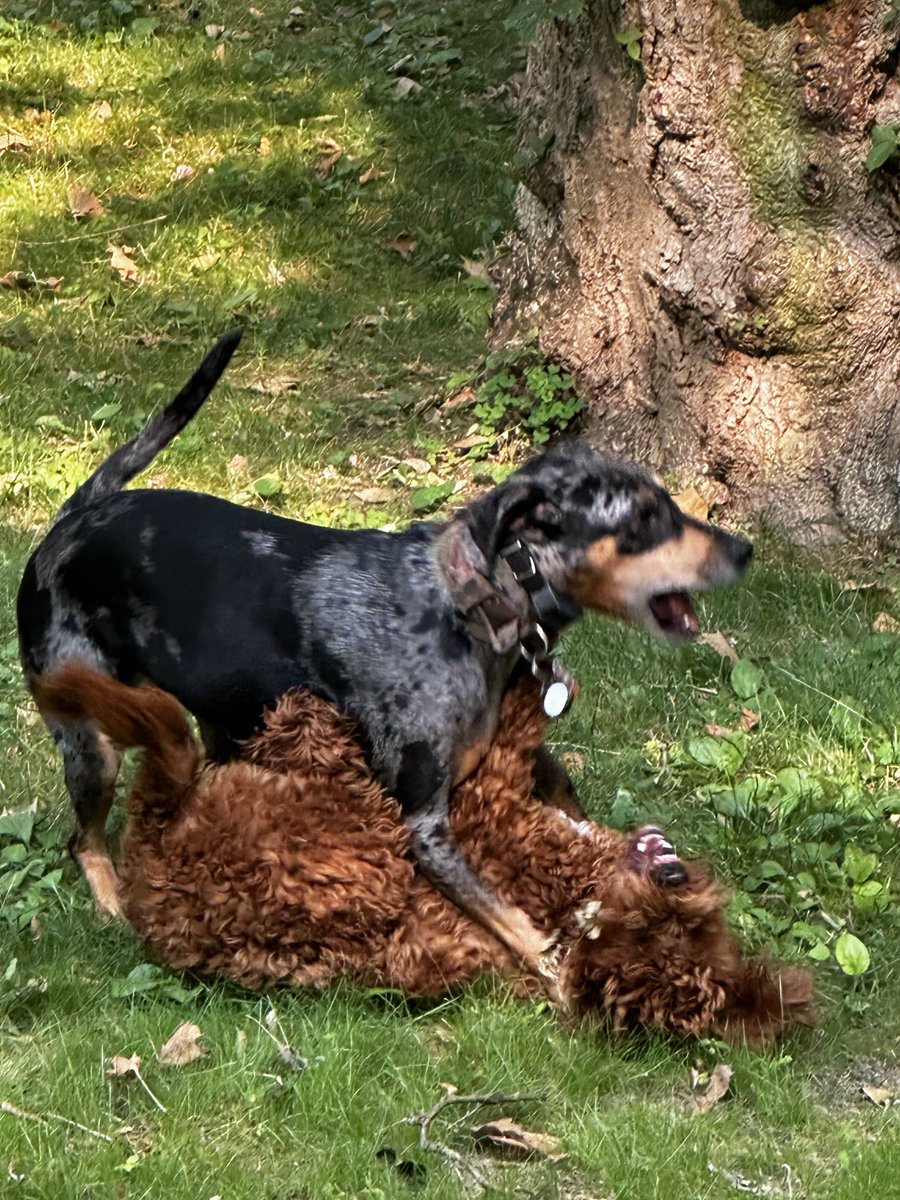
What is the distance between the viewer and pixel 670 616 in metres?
4.24

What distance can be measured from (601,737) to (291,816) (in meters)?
1.59

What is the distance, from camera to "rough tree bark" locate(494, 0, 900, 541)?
5898 millimetres

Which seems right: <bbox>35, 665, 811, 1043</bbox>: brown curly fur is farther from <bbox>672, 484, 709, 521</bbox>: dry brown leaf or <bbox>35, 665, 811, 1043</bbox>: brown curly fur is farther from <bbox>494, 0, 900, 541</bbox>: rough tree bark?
<bbox>494, 0, 900, 541</bbox>: rough tree bark

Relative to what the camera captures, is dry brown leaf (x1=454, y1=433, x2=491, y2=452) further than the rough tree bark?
Yes

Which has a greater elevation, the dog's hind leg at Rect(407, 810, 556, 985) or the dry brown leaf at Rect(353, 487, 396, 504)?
the dog's hind leg at Rect(407, 810, 556, 985)

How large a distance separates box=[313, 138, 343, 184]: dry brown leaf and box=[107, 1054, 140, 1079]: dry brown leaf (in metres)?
6.84

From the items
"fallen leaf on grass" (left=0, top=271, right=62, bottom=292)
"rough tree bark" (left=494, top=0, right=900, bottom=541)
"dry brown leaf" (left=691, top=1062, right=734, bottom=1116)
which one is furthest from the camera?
"fallen leaf on grass" (left=0, top=271, right=62, bottom=292)

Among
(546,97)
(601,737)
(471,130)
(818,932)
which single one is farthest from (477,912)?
(471,130)

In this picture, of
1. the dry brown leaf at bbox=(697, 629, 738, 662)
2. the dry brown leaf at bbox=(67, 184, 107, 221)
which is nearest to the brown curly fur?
the dry brown leaf at bbox=(697, 629, 738, 662)

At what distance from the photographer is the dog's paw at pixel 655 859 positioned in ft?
12.3

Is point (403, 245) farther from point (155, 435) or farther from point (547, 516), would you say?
point (547, 516)

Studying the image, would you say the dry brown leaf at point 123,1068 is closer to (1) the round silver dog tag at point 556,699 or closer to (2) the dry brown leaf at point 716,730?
(1) the round silver dog tag at point 556,699

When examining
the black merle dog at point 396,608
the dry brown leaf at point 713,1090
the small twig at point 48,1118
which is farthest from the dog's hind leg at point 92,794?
the dry brown leaf at point 713,1090

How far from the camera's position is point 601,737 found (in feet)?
17.1
